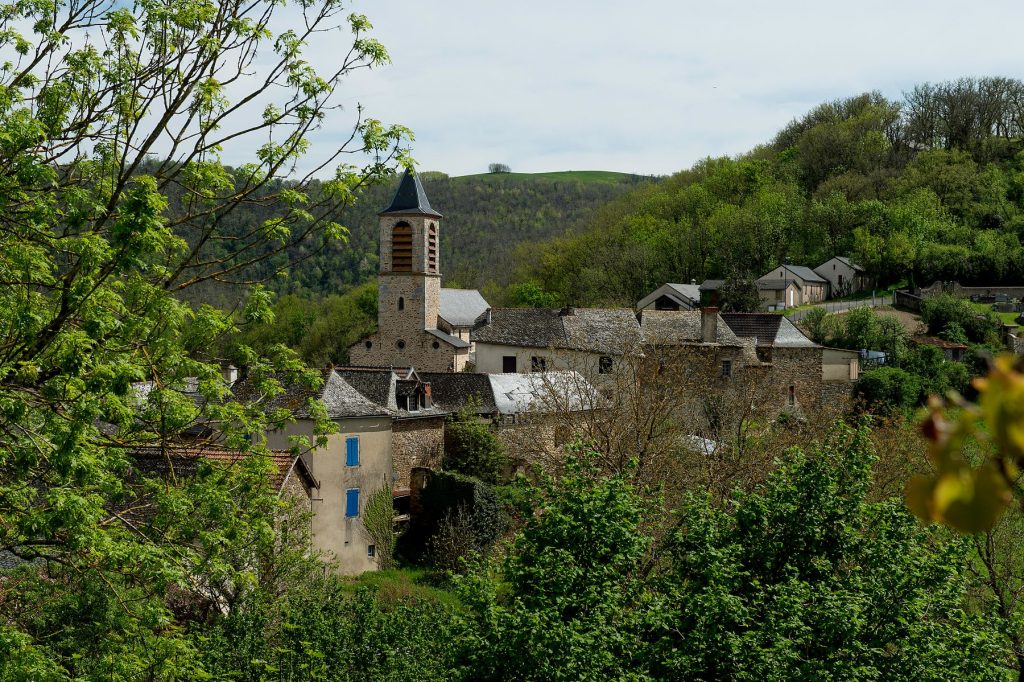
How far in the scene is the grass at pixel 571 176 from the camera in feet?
530

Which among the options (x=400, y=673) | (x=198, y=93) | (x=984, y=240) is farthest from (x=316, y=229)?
(x=984, y=240)

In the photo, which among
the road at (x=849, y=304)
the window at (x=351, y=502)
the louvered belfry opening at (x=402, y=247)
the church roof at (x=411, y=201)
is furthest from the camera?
the road at (x=849, y=304)

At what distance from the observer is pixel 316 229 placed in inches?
351

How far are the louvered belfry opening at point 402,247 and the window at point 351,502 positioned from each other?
2207cm

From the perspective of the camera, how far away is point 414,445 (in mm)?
32312

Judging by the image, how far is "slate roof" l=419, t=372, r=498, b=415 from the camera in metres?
34.9

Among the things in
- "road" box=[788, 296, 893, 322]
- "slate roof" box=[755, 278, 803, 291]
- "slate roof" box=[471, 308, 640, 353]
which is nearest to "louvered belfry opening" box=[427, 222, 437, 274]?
"slate roof" box=[471, 308, 640, 353]

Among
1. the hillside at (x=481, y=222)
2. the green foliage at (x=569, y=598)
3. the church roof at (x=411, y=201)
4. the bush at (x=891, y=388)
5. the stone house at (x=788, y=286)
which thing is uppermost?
the hillside at (x=481, y=222)

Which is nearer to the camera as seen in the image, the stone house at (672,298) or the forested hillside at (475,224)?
the stone house at (672,298)

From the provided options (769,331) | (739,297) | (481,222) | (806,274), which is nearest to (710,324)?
(769,331)

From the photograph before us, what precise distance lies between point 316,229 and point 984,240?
2710 inches

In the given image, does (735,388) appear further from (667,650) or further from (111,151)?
(111,151)

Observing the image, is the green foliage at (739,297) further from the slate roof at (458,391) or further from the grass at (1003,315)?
the slate roof at (458,391)

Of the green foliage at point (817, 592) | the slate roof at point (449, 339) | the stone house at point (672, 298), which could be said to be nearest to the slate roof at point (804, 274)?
the stone house at point (672, 298)
